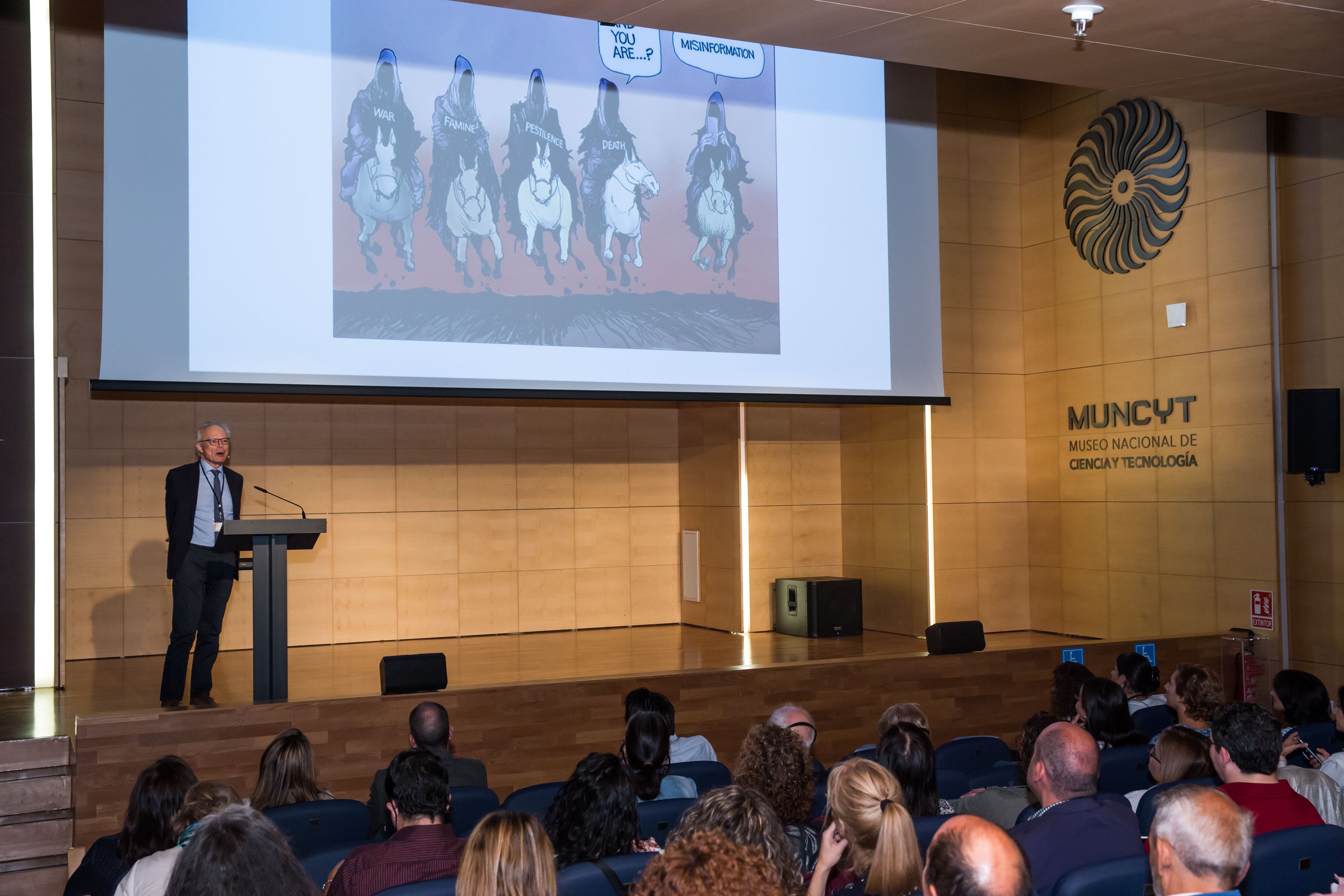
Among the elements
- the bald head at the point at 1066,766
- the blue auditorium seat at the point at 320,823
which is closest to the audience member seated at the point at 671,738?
the blue auditorium seat at the point at 320,823

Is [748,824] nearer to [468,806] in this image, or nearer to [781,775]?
[781,775]

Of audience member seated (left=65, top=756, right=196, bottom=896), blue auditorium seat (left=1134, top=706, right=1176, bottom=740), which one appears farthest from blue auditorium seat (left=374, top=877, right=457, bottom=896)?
blue auditorium seat (left=1134, top=706, right=1176, bottom=740)

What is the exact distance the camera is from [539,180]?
6957 mm

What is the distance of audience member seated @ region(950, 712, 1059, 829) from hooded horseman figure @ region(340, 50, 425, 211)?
15.5ft

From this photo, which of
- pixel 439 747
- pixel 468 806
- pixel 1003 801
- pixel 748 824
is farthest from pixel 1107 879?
pixel 439 747

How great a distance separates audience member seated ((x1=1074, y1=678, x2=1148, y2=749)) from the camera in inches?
166

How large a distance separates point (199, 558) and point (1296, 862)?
16.3 ft

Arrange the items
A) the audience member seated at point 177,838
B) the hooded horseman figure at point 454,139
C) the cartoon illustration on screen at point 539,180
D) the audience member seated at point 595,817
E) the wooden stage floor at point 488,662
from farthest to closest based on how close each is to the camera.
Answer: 1. the cartoon illustration on screen at point 539,180
2. the hooded horseman figure at point 454,139
3. the wooden stage floor at point 488,662
4. the audience member seated at point 595,817
5. the audience member seated at point 177,838

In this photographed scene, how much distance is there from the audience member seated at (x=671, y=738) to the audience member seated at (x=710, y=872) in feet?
8.61

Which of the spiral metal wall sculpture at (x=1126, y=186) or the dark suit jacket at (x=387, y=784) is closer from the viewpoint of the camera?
the dark suit jacket at (x=387, y=784)

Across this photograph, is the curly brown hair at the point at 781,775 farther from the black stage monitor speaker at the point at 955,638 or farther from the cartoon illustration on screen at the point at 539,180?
the cartoon illustration on screen at the point at 539,180

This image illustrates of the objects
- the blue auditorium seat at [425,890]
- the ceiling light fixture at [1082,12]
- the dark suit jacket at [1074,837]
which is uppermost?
the ceiling light fixture at [1082,12]

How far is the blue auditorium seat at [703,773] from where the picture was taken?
396 cm

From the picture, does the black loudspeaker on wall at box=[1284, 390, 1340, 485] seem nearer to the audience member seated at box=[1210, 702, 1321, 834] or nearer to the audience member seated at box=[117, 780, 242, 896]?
the audience member seated at box=[1210, 702, 1321, 834]
